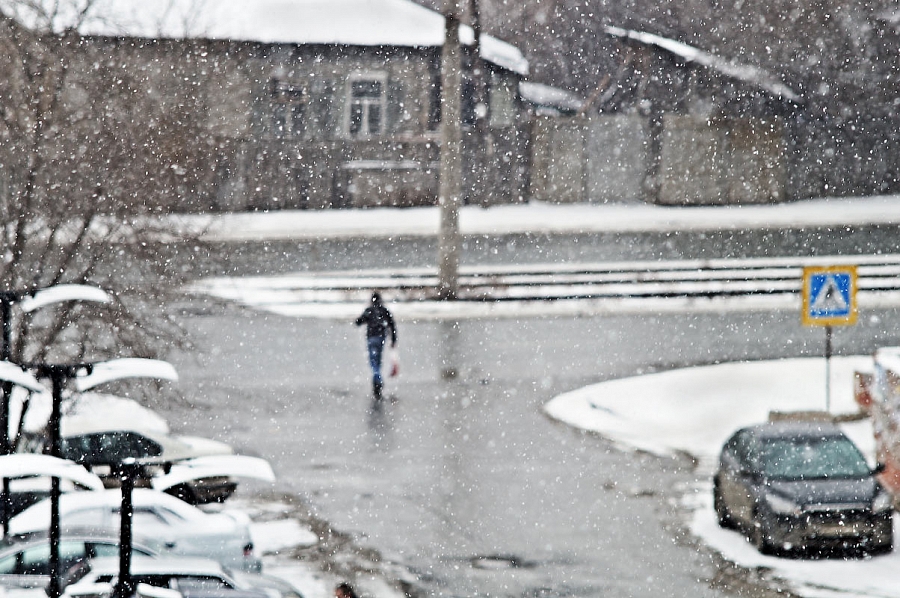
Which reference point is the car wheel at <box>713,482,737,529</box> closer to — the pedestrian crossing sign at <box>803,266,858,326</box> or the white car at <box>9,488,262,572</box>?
the pedestrian crossing sign at <box>803,266,858,326</box>

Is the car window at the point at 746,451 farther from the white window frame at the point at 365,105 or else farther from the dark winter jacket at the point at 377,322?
the white window frame at the point at 365,105

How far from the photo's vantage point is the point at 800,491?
573 inches

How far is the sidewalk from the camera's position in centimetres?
4241

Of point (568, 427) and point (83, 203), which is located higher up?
point (83, 203)

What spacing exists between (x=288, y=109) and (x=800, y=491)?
3373 cm

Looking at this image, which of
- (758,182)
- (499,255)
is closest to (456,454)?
(499,255)

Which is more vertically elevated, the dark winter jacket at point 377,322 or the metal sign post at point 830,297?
the metal sign post at point 830,297

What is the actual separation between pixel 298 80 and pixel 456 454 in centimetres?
2934

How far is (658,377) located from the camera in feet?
73.6

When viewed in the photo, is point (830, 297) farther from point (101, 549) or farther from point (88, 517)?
point (101, 549)

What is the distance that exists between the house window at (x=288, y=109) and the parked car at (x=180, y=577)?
35.1 meters

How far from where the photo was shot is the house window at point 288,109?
46.1 meters

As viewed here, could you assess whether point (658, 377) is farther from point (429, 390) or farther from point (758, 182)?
point (758, 182)

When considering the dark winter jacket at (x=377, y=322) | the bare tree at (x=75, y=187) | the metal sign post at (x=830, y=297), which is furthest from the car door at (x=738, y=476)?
the dark winter jacket at (x=377, y=322)
